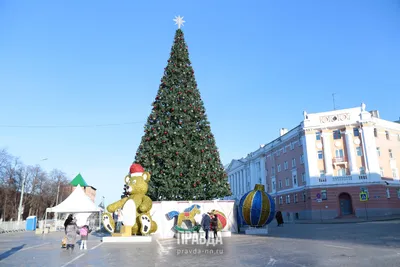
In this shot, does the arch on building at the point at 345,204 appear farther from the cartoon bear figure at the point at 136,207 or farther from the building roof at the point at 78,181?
the building roof at the point at 78,181

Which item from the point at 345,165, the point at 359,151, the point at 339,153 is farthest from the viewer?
the point at 339,153

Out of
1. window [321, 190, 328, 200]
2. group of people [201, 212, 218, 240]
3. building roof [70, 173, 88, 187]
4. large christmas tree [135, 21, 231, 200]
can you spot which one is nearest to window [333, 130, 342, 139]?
window [321, 190, 328, 200]

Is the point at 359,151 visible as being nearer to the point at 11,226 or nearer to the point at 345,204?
Result: the point at 345,204

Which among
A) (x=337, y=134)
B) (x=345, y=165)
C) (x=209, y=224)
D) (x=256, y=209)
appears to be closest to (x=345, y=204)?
(x=345, y=165)

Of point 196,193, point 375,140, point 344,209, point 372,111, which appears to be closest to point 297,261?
point 196,193

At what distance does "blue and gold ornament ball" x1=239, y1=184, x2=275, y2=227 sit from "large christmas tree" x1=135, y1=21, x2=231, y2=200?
58.7 inches

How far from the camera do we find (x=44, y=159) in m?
36.7

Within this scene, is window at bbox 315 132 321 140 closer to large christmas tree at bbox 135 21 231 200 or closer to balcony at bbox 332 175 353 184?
balcony at bbox 332 175 353 184

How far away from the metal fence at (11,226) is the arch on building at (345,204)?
130ft

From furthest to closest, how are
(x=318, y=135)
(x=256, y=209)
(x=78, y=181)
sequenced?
(x=78, y=181) < (x=318, y=135) < (x=256, y=209)

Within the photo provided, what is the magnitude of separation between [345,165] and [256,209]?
28.6 m

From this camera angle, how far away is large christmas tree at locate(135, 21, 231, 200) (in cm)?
1939

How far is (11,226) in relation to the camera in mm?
33688

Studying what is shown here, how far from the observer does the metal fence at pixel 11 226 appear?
→ 31594 millimetres
